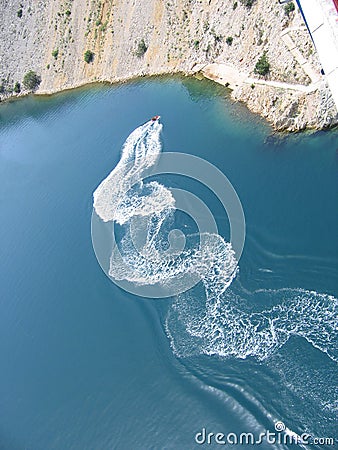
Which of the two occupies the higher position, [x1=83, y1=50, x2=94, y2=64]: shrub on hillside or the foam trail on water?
[x1=83, y1=50, x2=94, y2=64]: shrub on hillside

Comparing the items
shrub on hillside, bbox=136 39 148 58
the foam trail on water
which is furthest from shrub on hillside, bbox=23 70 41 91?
the foam trail on water

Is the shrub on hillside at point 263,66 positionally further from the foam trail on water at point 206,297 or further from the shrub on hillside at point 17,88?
the shrub on hillside at point 17,88

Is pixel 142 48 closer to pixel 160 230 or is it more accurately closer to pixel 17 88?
pixel 17 88

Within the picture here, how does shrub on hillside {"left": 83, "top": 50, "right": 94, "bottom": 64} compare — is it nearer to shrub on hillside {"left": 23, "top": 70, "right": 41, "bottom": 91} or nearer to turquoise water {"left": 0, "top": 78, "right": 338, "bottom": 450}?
shrub on hillside {"left": 23, "top": 70, "right": 41, "bottom": 91}

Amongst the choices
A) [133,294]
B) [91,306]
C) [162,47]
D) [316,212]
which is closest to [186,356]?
[133,294]

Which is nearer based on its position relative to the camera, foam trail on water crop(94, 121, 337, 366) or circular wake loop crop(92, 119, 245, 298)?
foam trail on water crop(94, 121, 337, 366)

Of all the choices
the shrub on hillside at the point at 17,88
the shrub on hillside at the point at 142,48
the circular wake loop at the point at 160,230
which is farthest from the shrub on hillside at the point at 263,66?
the shrub on hillside at the point at 17,88

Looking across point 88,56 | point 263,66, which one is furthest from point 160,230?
point 88,56
